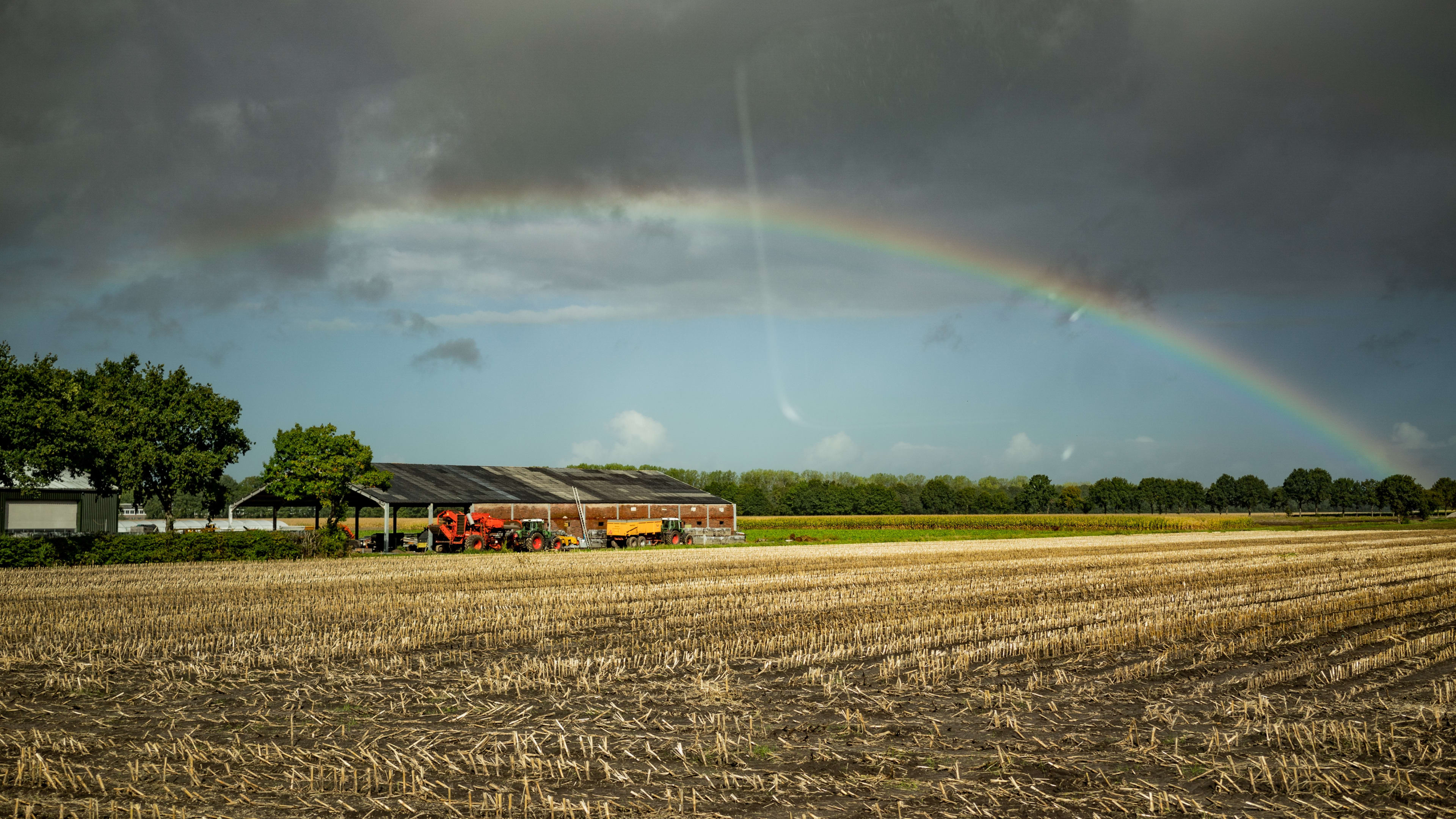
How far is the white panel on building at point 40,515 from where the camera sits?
46656mm

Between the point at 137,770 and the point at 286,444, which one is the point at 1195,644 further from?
the point at 286,444

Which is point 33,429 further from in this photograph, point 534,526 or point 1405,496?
point 1405,496

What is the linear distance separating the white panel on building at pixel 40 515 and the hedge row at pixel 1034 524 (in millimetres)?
62121

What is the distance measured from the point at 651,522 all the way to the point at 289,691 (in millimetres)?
49799

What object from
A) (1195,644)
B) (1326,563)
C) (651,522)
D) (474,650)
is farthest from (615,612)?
(651,522)

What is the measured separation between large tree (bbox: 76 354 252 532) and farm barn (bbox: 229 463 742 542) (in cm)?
322

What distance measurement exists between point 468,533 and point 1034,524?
2816 inches

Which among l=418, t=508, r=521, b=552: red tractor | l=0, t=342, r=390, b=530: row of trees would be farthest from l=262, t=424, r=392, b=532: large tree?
l=418, t=508, r=521, b=552: red tractor

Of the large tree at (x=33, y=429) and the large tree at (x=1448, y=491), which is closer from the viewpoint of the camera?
the large tree at (x=33, y=429)

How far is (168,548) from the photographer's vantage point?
129 feet

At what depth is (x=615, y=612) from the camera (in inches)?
792

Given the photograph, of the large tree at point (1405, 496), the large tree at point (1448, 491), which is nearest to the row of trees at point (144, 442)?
the large tree at point (1405, 496)

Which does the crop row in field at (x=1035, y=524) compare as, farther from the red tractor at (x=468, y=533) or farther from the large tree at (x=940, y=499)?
the large tree at (x=940, y=499)

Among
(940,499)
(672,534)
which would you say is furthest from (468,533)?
(940,499)
